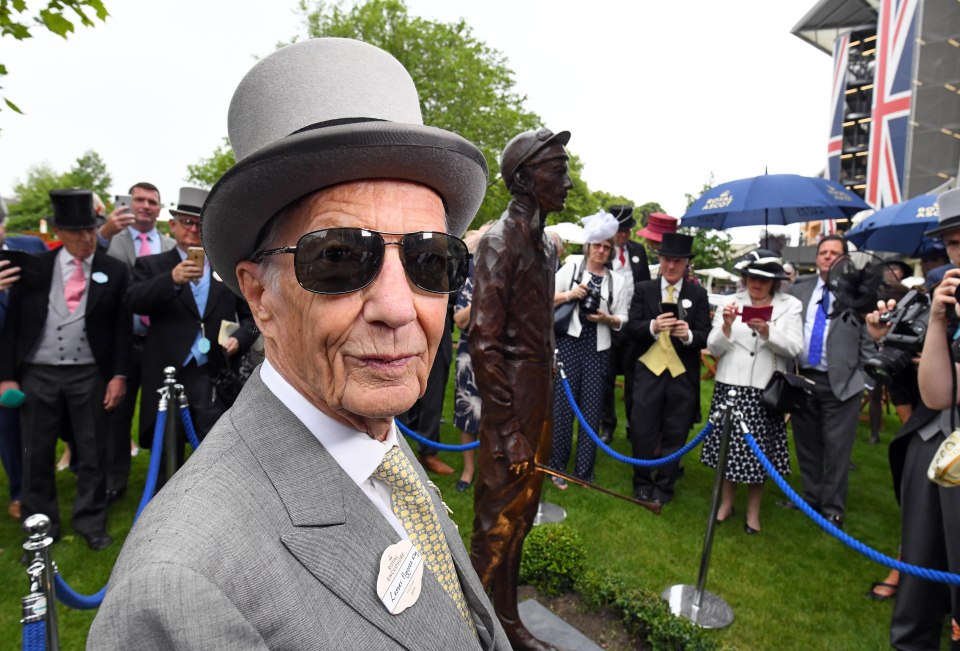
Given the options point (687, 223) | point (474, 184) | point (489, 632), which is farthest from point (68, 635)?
point (687, 223)

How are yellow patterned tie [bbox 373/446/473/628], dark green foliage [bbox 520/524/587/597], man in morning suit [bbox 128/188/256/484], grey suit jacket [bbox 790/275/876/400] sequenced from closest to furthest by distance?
1. yellow patterned tie [bbox 373/446/473/628]
2. dark green foliage [bbox 520/524/587/597]
3. man in morning suit [bbox 128/188/256/484]
4. grey suit jacket [bbox 790/275/876/400]

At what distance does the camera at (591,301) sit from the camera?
5.56m

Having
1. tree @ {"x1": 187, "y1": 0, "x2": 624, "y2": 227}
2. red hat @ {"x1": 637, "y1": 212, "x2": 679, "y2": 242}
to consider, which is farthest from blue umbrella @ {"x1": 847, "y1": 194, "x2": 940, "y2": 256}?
tree @ {"x1": 187, "y1": 0, "x2": 624, "y2": 227}

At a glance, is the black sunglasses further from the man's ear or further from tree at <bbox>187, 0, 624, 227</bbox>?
tree at <bbox>187, 0, 624, 227</bbox>

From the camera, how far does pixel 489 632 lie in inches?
57.0

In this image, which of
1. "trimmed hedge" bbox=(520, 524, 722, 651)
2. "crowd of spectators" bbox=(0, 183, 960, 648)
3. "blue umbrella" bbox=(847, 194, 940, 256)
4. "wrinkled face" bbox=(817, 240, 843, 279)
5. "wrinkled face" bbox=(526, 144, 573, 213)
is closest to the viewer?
"wrinkled face" bbox=(526, 144, 573, 213)

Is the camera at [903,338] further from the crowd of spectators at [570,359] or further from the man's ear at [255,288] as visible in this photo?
the man's ear at [255,288]

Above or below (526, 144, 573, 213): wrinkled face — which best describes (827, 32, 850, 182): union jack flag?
above

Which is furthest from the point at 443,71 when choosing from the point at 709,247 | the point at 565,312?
the point at 565,312

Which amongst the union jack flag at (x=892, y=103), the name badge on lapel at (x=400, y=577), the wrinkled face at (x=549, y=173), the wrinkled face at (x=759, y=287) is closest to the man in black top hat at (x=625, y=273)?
the wrinkled face at (x=759, y=287)

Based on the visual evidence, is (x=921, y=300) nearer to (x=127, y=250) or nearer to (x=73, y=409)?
(x=73, y=409)

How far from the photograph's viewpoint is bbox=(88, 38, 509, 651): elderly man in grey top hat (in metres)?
0.96

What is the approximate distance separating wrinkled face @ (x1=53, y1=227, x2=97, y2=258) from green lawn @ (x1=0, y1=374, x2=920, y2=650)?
2.27 meters

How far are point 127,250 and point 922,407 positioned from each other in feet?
22.1
